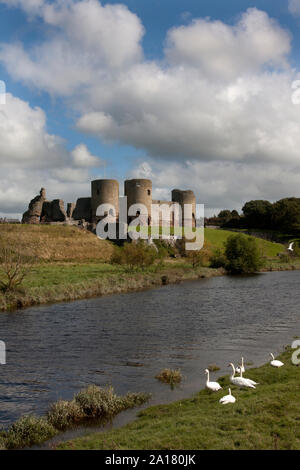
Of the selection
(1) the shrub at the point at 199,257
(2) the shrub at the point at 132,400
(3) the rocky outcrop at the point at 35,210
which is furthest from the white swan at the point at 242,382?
(3) the rocky outcrop at the point at 35,210

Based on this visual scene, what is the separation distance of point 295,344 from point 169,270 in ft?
92.4

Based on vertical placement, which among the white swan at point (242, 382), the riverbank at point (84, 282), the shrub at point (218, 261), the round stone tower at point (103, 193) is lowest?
the white swan at point (242, 382)

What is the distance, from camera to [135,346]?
14727 mm

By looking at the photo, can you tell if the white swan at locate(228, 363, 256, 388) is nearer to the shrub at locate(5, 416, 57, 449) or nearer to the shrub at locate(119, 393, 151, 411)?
the shrub at locate(119, 393, 151, 411)

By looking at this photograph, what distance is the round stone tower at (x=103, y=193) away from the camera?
5778 centimetres

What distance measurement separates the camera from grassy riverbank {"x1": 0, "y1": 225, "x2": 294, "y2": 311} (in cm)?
2492

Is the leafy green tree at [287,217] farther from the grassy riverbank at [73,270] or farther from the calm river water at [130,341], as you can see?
the calm river water at [130,341]

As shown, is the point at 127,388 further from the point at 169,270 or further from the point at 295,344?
the point at 169,270

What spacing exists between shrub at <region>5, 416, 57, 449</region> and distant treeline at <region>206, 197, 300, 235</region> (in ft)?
281

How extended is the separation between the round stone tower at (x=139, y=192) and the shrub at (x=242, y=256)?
17.3 metres

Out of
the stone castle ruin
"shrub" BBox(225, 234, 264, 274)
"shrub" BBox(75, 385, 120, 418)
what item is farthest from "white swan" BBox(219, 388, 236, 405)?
the stone castle ruin

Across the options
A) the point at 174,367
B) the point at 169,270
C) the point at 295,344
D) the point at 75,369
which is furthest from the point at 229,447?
the point at 169,270

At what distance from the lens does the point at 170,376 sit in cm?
1095
